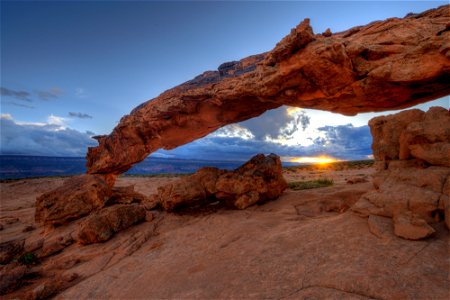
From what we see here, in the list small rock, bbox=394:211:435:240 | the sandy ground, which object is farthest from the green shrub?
small rock, bbox=394:211:435:240

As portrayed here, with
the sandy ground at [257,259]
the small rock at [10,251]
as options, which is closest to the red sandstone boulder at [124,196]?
the sandy ground at [257,259]

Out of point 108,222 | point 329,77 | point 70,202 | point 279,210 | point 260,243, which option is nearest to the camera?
point 260,243

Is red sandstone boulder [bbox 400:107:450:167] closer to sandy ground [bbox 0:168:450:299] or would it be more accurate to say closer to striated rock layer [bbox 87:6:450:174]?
striated rock layer [bbox 87:6:450:174]

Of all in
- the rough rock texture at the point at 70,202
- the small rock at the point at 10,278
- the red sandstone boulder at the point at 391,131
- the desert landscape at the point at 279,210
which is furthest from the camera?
the rough rock texture at the point at 70,202

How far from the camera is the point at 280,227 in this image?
7625 mm

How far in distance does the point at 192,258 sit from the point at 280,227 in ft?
9.40

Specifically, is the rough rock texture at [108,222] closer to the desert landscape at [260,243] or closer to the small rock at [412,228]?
the desert landscape at [260,243]

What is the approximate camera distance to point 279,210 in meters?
9.97

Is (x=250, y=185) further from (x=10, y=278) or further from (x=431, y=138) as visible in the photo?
(x=10, y=278)

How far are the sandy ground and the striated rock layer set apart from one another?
3371 mm

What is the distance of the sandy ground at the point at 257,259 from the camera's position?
4035mm

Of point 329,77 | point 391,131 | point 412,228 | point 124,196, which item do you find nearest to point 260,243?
point 412,228

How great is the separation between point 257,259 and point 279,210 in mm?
4557

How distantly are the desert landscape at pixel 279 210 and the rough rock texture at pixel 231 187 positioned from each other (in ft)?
0.22
